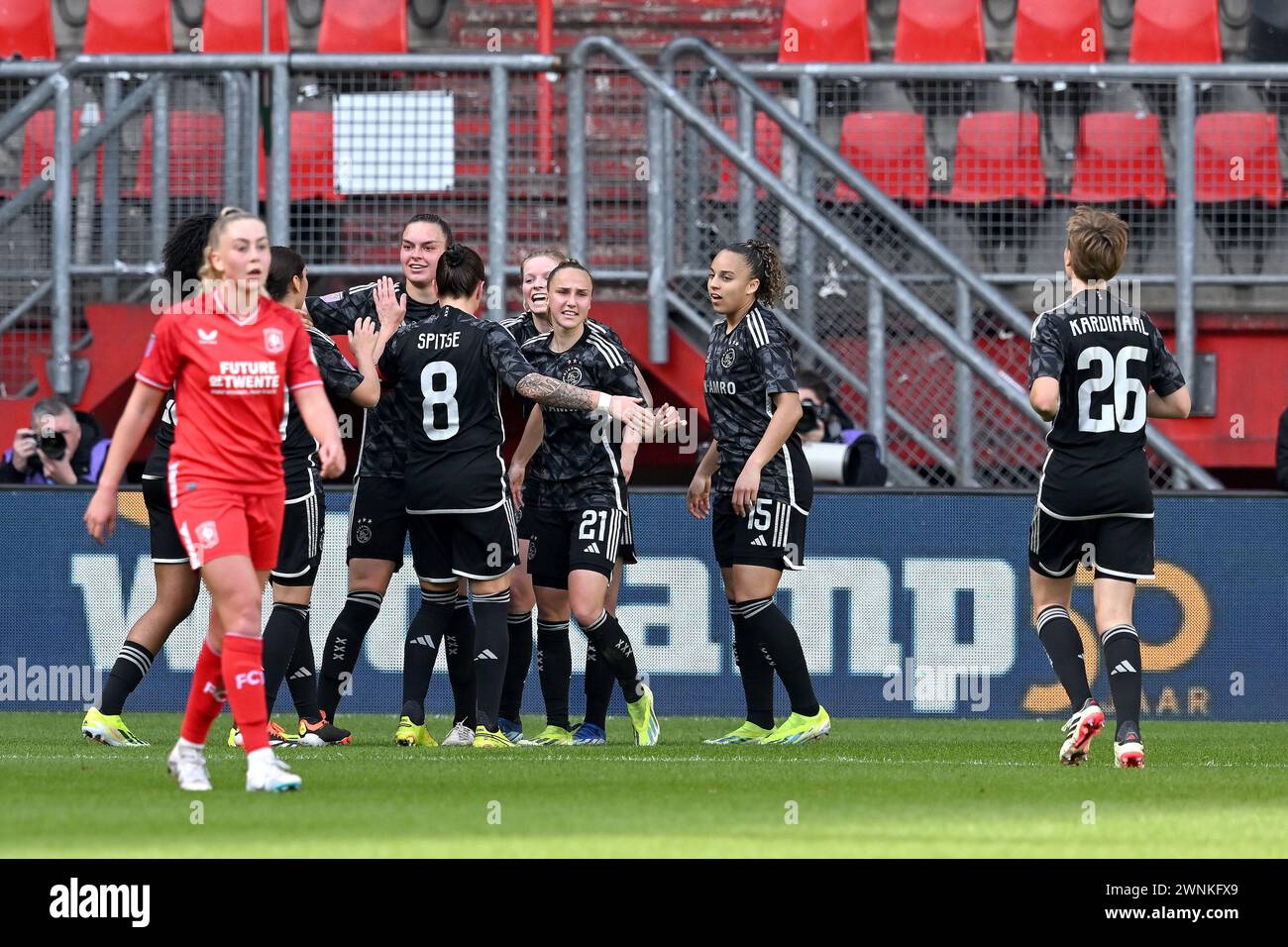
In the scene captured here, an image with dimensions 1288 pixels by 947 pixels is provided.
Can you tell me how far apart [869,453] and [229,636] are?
6.07 metres

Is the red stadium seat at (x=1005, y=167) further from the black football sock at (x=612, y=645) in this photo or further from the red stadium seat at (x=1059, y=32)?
the black football sock at (x=612, y=645)

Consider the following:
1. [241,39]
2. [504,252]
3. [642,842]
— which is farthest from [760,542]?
[241,39]

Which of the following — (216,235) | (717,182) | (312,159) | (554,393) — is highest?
(312,159)

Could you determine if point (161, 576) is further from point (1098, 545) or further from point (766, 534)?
point (1098, 545)

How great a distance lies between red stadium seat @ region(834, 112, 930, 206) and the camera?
13.6 metres

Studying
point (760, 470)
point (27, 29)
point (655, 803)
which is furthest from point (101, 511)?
point (27, 29)

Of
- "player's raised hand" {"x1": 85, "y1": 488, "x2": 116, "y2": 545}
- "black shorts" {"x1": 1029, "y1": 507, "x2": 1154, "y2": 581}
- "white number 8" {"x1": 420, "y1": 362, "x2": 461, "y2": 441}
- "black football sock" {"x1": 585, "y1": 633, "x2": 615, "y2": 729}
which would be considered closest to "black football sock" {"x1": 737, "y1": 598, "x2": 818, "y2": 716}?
"black football sock" {"x1": 585, "y1": 633, "x2": 615, "y2": 729}

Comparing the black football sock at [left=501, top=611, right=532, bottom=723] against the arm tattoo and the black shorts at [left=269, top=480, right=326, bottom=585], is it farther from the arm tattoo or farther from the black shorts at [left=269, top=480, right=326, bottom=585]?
the arm tattoo

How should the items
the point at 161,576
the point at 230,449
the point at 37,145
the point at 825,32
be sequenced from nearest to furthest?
1. the point at 230,449
2. the point at 161,576
3. the point at 37,145
4. the point at 825,32

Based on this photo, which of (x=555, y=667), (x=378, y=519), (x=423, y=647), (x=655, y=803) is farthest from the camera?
(x=555, y=667)

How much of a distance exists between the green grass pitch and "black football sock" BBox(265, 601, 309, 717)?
0.31 meters

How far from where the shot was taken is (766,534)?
29.9 feet

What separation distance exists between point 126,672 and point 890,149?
6644 mm

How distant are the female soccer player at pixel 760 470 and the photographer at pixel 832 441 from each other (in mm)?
2702
